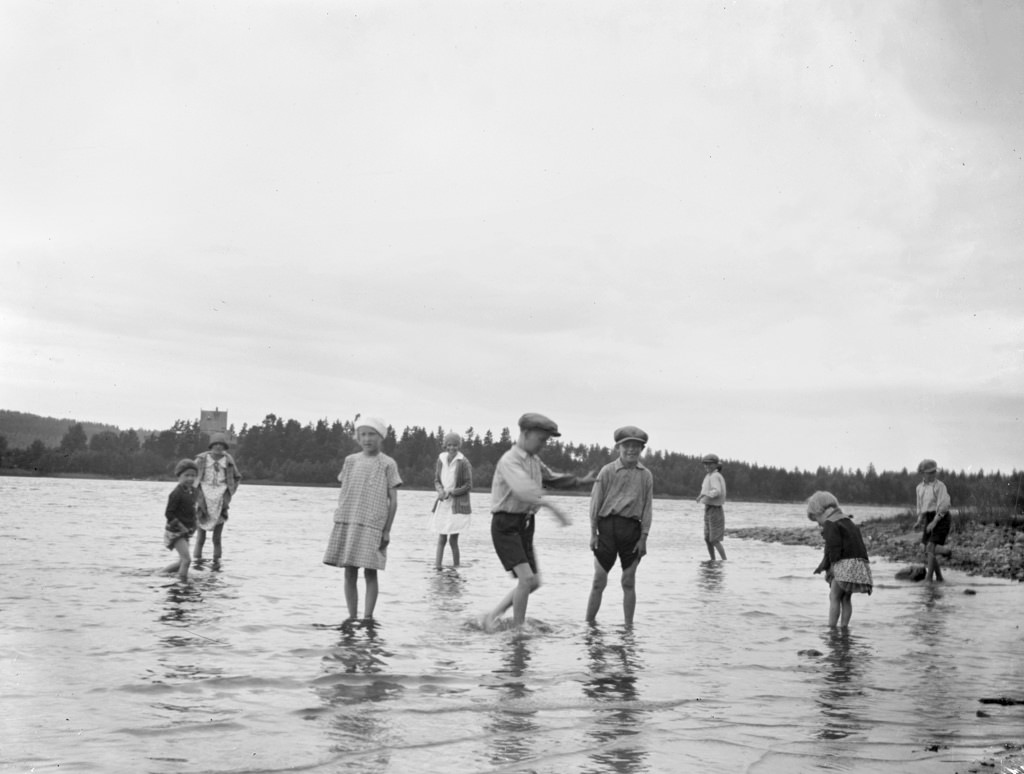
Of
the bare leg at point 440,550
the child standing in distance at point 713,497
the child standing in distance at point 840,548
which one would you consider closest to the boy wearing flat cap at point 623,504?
the child standing in distance at point 840,548

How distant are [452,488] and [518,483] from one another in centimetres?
731

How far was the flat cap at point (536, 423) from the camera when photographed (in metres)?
9.28

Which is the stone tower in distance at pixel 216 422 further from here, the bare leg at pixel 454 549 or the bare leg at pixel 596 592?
the bare leg at pixel 596 592

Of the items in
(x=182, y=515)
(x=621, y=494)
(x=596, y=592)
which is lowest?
(x=596, y=592)

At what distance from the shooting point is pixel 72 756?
5027mm

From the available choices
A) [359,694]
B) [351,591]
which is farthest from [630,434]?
[359,694]

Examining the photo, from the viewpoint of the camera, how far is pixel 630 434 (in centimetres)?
1009

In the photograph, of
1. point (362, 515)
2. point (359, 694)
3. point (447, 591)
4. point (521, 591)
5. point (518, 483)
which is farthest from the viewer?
point (447, 591)

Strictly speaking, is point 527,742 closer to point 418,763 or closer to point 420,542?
point 418,763

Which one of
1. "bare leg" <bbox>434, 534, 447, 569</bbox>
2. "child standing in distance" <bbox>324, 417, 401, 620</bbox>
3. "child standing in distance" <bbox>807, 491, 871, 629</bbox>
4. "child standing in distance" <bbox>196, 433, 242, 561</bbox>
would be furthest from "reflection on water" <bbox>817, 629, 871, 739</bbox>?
"child standing in distance" <bbox>196, 433, 242, 561</bbox>

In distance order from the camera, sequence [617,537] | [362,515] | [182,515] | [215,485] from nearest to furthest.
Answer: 1. [362,515]
2. [617,537]
3. [182,515]
4. [215,485]

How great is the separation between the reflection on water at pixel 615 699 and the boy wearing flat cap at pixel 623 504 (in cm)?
83

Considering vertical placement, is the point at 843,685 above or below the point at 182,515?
below

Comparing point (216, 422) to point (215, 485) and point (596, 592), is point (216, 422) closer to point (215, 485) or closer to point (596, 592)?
point (215, 485)
